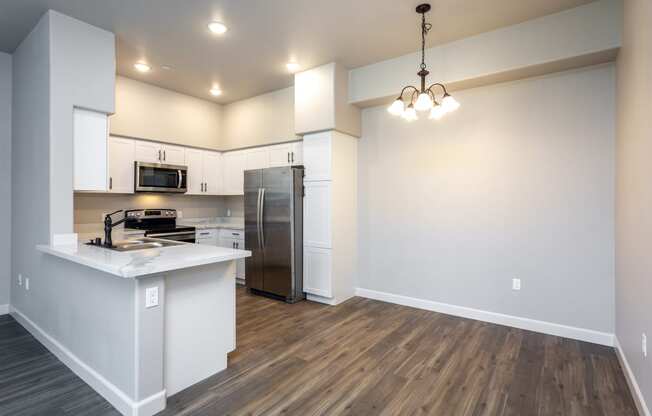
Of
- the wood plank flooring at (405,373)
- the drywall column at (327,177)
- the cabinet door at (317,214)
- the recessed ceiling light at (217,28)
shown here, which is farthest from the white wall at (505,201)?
the recessed ceiling light at (217,28)

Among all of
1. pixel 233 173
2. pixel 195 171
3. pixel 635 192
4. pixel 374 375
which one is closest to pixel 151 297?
pixel 374 375

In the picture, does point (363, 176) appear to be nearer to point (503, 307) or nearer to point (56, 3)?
point (503, 307)

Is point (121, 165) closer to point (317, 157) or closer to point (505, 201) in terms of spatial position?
point (317, 157)

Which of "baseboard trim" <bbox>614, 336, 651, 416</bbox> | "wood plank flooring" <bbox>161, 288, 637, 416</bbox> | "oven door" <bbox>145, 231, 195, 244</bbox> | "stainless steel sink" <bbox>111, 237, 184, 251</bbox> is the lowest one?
"wood plank flooring" <bbox>161, 288, 637, 416</bbox>

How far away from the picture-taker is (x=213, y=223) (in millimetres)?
5598

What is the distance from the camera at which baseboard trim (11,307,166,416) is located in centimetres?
200

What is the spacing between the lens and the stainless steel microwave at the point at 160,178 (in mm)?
4527

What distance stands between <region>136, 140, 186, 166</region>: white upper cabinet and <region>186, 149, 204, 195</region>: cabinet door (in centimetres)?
12

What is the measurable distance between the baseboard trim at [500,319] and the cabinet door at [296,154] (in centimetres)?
202

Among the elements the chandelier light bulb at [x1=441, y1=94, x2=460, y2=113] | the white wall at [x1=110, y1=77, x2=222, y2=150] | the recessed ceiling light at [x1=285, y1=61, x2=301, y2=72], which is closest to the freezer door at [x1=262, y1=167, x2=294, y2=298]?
the recessed ceiling light at [x1=285, y1=61, x2=301, y2=72]

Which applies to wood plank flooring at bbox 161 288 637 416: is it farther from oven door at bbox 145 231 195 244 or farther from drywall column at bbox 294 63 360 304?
oven door at bbox 145 231 195 244

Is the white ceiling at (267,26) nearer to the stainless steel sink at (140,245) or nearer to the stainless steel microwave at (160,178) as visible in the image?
the stainless steel microwave at (160,178)

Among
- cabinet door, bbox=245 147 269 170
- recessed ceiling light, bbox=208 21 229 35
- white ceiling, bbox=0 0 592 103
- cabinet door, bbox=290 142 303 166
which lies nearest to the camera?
white ceiling, bbox=0 0 592 103

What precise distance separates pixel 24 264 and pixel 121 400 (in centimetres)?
237
